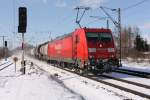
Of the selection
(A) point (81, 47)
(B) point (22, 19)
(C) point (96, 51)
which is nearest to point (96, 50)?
(C) point (96, 51)

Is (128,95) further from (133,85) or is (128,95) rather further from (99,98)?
(133,85)

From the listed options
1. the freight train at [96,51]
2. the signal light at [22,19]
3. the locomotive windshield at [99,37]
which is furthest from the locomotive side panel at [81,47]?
the signal light at [22,19]

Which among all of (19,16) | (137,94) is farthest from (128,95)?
(19,16)

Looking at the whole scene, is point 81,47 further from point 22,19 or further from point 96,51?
point 22,19

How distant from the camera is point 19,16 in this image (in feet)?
79.8

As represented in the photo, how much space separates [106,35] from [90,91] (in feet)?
27.9

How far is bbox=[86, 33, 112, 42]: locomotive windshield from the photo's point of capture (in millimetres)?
22350

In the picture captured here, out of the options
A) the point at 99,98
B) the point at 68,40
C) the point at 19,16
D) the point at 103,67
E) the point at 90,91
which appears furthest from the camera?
the point at 68,40

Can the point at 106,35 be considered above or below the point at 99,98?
above

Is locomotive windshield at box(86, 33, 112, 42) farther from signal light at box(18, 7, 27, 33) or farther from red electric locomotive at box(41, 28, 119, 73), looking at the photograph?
signal light at box(18, 7, 27, 33)

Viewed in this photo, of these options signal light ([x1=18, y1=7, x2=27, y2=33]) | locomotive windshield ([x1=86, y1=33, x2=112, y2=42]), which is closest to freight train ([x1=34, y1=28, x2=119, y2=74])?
locomotive windshield ([x1=86, y1=33, x2=112, y2=42])

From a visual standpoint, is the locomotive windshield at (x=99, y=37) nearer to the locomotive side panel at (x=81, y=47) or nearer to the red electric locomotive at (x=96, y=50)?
the red electric locomotive at (x=96, y=50)

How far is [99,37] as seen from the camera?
885 inches

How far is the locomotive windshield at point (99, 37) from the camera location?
73.3 feet
